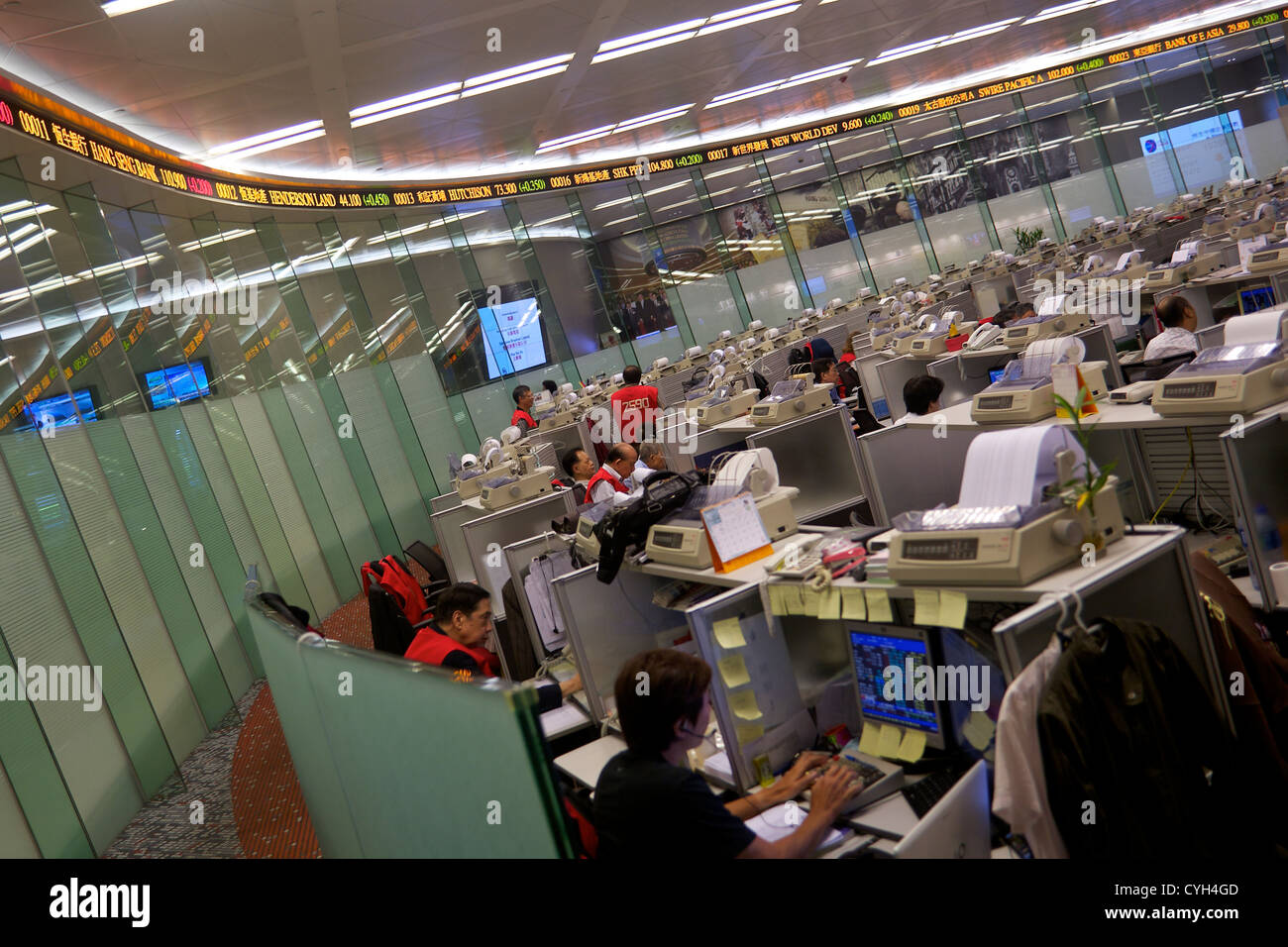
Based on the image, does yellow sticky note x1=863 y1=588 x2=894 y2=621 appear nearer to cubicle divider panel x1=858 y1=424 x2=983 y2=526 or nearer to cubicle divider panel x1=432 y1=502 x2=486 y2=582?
cubicle divider panel x1=858 y1=424 x2=983 y2=526

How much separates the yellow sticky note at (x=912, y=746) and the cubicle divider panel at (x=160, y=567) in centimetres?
480

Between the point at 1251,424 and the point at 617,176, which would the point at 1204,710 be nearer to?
the point at 1251,424

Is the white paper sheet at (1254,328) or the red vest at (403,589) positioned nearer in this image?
the white paper sheet at (1254,328)

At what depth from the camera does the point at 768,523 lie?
10.5 feet

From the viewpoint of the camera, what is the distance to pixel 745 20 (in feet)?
30.7

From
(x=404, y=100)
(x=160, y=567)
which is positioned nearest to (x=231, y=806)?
(x=160, y=567)

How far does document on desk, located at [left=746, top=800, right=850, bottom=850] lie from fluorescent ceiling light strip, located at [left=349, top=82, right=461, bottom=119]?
25.3 feet

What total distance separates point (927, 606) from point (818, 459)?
3077 millimetres

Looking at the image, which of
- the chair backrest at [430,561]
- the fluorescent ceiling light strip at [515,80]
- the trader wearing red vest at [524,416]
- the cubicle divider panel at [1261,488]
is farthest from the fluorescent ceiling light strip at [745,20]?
the cubicle divider panel at [1261,488]

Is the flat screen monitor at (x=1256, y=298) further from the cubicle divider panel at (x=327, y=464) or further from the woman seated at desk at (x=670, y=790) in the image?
the cubicle divider panel at (x=327, y=464)

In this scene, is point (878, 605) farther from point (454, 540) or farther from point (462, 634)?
point (454, 540)

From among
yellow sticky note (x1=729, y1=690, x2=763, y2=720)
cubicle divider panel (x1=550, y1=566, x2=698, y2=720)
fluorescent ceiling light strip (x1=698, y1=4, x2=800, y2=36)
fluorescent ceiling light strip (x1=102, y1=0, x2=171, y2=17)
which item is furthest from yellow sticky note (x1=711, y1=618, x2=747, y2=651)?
fluorescent ceiling light strip (x1=698, y1=4, x2=800, y2=36)

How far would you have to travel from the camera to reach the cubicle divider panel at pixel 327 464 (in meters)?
9.34

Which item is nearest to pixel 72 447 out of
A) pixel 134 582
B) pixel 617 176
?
pixel 134 582
